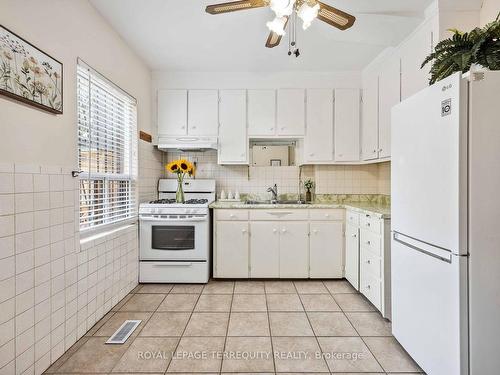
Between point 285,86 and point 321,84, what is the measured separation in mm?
453

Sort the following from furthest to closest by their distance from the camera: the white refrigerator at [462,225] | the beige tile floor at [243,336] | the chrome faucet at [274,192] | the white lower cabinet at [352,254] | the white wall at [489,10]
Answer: the chrome faucet at [274,192]
the white lower cabinet at [352,254]
the white wall at [489,10]
the beige tile floor at [243,336]
the white refrigerator at [462,225]

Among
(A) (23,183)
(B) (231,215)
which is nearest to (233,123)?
(B) (231,215)

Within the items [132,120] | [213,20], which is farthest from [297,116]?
[132,120]

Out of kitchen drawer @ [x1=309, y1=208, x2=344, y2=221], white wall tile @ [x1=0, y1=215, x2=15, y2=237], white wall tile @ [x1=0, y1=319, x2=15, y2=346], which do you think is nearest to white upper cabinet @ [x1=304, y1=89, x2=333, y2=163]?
kitchen drawer @ [x1=309, y1=208, x2=344, y2=221]

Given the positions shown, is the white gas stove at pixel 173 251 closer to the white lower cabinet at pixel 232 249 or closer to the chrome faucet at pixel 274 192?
the white lower cabinet at pixel 232 249

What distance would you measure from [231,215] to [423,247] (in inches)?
79.5

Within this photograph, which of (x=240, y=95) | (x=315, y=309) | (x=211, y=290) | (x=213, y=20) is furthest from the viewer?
(x=240, y=95)

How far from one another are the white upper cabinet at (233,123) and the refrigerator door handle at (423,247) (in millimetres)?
2075

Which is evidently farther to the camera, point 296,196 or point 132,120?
point 296,196

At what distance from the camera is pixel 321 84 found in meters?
3.50

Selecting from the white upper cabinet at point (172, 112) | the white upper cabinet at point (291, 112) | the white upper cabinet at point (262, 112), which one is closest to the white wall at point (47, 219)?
the white upper cabinet at point (172, 112)

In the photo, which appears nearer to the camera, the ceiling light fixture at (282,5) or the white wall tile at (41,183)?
the ceiling light fixture at (282,5)

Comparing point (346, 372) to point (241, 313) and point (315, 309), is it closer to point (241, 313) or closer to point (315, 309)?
point (315, 309)

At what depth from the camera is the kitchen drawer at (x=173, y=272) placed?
3127 mm
